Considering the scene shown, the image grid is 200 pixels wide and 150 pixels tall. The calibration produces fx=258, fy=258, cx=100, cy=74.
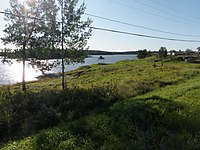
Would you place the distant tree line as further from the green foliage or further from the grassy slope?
the green foliage

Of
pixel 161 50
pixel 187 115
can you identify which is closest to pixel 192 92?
pixel 187 115

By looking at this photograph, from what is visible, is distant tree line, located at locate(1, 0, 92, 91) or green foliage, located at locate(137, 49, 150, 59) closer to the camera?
distant tree line, located at locate(1, 0, 92, 91)

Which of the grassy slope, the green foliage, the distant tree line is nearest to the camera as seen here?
the grassy slope

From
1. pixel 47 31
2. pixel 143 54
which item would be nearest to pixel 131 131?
pixel 47 31

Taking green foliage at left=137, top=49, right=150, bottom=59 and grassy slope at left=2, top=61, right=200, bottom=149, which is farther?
green foliage at left=137, top=49, right=150, bottom=59

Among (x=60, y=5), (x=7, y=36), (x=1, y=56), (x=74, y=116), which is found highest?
(x=60, y=5)

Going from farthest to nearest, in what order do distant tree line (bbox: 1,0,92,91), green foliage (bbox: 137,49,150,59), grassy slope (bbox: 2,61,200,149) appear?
green foliage (bbox: 137,49,150,59), distant tree line (bbox: 1,0,92,91), grassy slope (bbox: 2,61,200,149)

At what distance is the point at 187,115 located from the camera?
11.0 metres

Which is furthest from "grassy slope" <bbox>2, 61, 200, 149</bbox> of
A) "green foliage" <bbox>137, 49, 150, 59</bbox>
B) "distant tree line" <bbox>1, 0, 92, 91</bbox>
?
"green foliage" <bbox>137, 49, 150, 59</bbox>

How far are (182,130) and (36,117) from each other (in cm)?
598

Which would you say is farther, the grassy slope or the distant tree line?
the distant tree line

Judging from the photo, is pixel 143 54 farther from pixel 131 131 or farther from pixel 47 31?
pixel 131 131

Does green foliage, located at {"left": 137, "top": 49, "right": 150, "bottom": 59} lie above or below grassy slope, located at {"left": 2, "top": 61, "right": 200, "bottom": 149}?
above

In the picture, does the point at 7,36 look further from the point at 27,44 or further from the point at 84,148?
the point at 84,148
